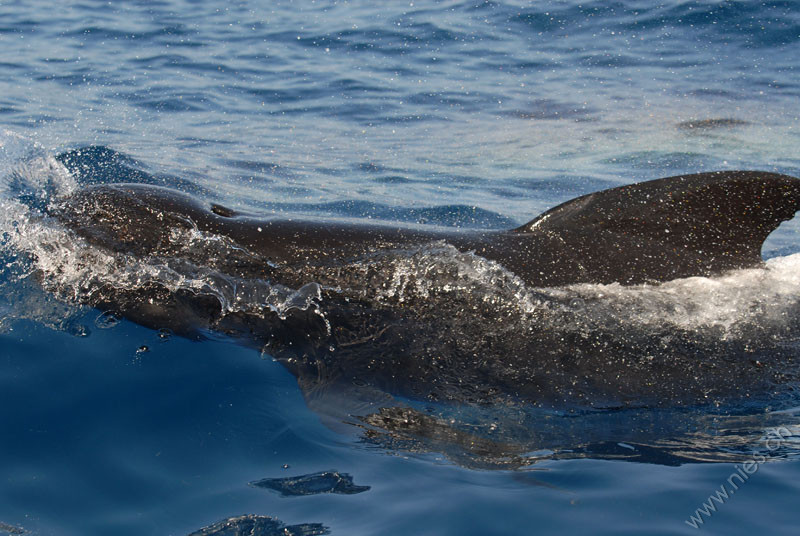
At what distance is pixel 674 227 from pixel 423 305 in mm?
1699

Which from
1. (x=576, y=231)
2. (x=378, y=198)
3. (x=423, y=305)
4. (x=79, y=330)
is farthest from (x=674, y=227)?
(x=378, y=198)

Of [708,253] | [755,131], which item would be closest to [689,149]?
[755,131]

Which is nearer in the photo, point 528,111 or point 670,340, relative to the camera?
point 670,340

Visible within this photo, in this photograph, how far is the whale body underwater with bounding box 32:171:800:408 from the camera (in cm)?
475

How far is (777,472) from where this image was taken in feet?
12.6

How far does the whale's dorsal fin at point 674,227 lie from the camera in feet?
16.5

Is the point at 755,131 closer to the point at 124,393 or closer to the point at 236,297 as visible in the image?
the point at 236,297

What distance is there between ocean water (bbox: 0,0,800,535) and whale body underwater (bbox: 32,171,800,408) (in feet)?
0.35

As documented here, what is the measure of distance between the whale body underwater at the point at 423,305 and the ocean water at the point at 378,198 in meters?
0.11

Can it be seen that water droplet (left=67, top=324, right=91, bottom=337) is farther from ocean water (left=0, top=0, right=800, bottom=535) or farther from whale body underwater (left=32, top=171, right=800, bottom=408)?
whale body underwater (left=32, top=171, right=800, bottom=408)

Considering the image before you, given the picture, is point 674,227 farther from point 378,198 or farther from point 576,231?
point 378,198

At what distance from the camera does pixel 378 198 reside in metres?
9.26

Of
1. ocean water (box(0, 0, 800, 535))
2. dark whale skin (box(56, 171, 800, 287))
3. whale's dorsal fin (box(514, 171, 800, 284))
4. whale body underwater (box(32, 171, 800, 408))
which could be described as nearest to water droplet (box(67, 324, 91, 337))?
ocean water (box(0, 0, 800, 535))

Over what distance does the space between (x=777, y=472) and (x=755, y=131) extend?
10.1 meters
